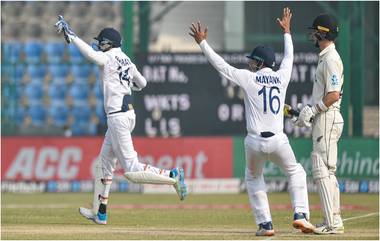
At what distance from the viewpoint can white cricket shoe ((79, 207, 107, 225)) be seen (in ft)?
44.9

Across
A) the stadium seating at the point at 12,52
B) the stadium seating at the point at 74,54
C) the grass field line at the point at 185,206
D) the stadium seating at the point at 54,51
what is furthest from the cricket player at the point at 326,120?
the stadium seating at the point at 54,51

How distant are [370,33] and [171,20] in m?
4.46

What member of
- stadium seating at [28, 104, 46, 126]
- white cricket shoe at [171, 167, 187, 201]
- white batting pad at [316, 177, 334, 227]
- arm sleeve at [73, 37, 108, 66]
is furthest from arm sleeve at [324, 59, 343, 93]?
stadium seating at [28, 104, 46, 126]

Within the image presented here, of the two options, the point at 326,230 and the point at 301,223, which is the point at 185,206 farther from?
the point at 301,223

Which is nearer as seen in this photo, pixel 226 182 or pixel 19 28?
pixel 226 182

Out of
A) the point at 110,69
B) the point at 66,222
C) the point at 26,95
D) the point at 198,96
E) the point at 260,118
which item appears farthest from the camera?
the point at 26,95

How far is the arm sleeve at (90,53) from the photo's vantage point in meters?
12.7

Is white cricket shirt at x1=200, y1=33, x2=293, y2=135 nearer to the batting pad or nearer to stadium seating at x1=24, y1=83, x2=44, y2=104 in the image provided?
the batting pad

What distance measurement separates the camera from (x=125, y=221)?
14516 millimetres

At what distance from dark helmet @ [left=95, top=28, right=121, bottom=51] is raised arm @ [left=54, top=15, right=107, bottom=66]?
323 mm

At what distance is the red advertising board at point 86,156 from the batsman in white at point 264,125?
10.3 m

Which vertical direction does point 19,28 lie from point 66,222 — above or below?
above

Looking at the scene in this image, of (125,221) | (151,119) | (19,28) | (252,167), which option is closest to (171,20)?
(19,28)

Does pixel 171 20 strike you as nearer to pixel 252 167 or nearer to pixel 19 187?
pixel 19 187
